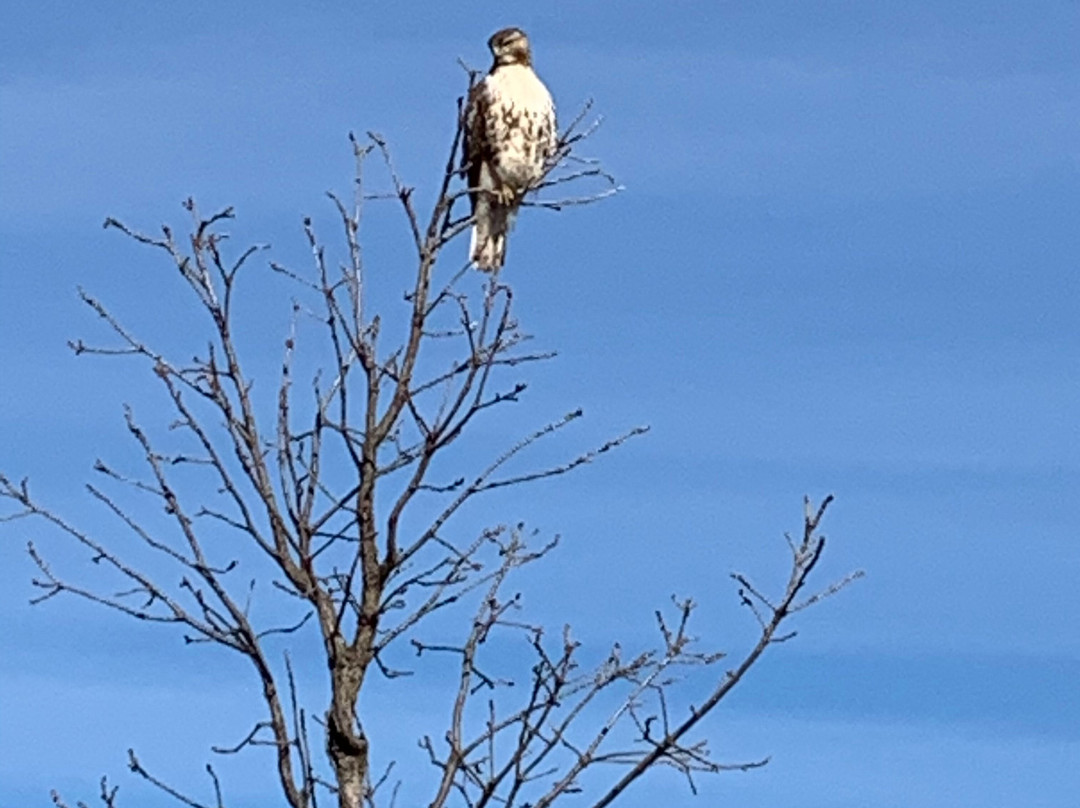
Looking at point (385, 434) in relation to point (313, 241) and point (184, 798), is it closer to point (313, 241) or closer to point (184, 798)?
point (313, 241)

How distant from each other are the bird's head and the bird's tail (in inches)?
25.6

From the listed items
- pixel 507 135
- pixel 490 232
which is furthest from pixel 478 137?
pixel 490 232

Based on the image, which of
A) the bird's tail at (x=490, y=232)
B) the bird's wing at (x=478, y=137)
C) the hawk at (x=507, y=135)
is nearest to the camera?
the bird's tail at (x=490, y=232)

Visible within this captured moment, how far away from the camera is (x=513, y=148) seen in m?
9.22

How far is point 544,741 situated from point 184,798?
840mm

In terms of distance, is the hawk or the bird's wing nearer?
the hawk

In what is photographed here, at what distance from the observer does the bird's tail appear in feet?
28.6

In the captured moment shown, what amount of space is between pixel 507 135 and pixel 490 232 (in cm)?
44

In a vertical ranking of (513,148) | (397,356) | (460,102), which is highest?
(513,148)

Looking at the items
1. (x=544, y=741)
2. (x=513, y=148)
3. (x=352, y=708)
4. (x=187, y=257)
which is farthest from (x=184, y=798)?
(x=513, y=148)

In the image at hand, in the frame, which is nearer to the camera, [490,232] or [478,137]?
[490,232]

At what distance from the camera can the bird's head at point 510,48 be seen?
373 inches

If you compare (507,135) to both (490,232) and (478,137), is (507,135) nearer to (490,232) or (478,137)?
(478,137)

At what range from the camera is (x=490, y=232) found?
912 centimetres
